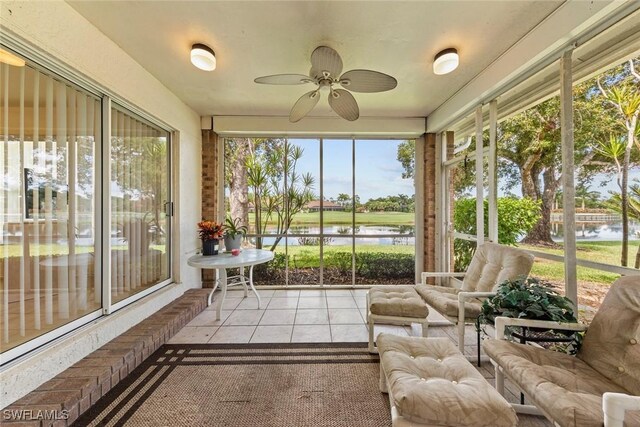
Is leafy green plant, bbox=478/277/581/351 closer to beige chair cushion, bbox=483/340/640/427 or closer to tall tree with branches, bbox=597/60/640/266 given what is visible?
beige chair cushion, bbox=483/340/640/427

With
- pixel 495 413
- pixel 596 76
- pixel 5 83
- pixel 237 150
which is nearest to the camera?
pixel 495 413

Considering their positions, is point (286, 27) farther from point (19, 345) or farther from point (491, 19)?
point (19, 345)

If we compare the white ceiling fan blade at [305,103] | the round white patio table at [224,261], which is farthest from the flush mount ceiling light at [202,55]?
the round white patio table at [224,261]

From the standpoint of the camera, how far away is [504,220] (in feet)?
9.85

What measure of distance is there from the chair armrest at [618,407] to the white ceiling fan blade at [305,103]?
8.22 ft

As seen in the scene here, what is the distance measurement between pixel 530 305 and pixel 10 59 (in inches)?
146

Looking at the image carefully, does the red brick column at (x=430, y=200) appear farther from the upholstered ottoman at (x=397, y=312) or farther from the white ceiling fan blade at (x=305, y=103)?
the white ceiling fan blade at (x=305, y=103)

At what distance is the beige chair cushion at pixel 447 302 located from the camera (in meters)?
2.34

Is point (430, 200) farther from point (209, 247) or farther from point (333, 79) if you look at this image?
point (209, 247)

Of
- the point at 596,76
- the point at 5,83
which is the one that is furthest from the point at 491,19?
the point at 5,83

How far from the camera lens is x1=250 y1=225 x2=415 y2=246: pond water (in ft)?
14.9

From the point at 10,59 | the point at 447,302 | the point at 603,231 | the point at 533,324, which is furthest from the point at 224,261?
the point at 603,231

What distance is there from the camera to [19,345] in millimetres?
1745

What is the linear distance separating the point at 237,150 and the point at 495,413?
4.40 meters
